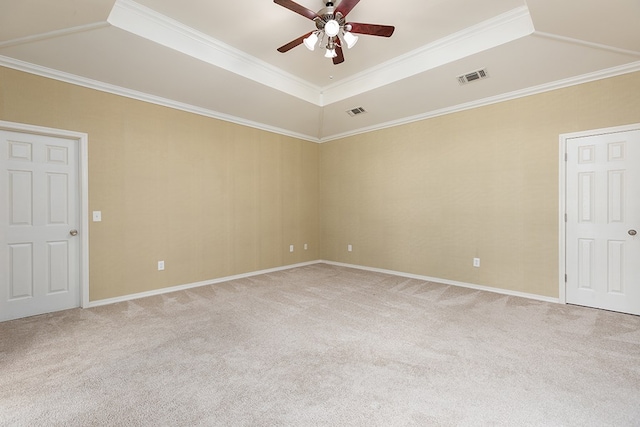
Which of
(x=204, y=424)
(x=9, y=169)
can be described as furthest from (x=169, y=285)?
(x=204, y=424)

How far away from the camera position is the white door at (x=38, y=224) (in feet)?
10.5

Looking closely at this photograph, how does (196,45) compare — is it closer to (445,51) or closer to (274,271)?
(445,51)

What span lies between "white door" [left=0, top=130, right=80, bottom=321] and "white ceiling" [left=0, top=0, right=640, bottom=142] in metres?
0.93

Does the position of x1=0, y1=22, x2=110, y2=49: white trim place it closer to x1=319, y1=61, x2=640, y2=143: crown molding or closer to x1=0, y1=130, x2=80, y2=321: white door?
x1=0, y1=130, x2=80, y2=321: white door

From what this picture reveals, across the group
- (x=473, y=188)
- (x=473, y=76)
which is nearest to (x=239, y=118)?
(x=473, y=76)

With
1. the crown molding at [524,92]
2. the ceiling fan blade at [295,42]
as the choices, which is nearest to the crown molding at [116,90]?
the ceiling fan blade at [295,42]

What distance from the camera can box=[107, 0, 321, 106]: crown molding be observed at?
2.96m

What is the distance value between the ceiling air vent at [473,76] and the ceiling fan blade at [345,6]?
2.10 metres

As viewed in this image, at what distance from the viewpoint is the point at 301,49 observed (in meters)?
3.82

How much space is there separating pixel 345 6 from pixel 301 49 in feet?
4.54

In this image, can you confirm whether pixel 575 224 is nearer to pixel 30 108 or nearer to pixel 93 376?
pixel 93 376

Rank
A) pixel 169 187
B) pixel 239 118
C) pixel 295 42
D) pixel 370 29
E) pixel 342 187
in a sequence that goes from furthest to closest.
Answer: pixel 342 187
pixel 239 118
pixel 169 187
pixel 295 42
pixel 370 29

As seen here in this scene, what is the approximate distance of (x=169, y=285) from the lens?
430 cm

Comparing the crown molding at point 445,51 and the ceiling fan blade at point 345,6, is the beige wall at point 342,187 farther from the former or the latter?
the ceiling fan blade at point 345,6
